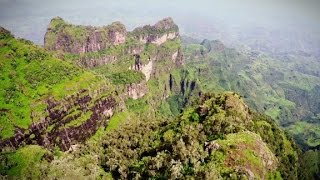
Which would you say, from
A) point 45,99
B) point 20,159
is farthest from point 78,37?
point 20,159

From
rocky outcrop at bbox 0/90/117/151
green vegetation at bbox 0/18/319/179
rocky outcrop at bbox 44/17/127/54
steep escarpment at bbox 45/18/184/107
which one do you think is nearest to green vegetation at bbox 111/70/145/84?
steep escarpment at bbox 45/18/184/107

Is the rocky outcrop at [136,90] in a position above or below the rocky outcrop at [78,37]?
below

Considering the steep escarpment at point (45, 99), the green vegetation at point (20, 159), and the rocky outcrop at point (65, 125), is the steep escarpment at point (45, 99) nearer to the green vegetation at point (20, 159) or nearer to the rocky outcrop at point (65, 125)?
the rocky outcrop at point (65, 125)

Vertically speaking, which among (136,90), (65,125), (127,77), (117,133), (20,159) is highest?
(117,133)

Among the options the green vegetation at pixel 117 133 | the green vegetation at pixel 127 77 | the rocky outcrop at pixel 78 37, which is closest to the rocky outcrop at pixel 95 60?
the rocky outcrop at pixel 78 37

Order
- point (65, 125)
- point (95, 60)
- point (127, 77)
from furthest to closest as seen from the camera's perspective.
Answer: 1. point (95, 60)
2. point (127, 77)
3. point (65, 125)

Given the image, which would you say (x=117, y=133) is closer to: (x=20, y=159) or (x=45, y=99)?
(x=20, y=159)
